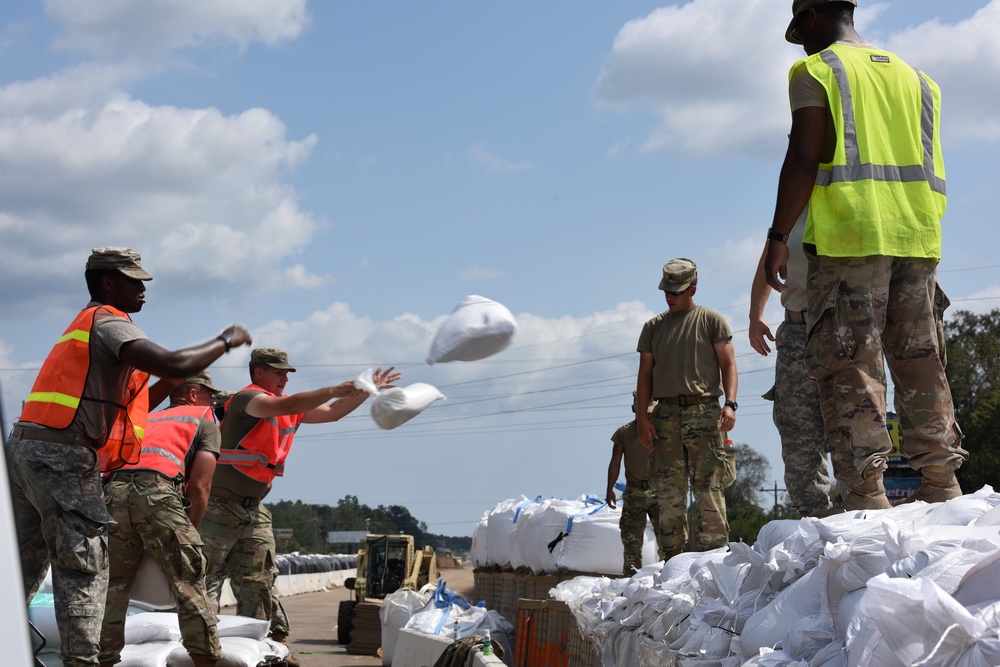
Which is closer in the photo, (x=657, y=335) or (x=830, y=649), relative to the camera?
(x=830, y=649)

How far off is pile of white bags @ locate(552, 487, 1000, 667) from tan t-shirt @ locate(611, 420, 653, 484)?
185 inches

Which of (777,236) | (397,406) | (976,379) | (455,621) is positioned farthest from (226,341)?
(976,379)

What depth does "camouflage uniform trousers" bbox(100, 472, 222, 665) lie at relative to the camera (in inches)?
208

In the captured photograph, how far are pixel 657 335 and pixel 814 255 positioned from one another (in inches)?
109

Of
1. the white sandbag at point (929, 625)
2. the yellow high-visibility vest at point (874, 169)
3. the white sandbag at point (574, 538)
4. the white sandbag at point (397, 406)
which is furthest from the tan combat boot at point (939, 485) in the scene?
the white sandbag at point (574, 538)

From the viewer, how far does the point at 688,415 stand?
21.1ft

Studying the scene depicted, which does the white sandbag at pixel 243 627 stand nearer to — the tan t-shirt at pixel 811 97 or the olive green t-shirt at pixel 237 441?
the olive green t-shirt at pixel 237 441

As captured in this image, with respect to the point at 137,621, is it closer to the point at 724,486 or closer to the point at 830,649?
the point at 724,486

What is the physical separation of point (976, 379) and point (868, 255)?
→ 4062 cm

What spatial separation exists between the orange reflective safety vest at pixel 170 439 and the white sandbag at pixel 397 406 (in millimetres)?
1103

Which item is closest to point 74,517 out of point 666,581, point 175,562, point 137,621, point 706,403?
point 175,562

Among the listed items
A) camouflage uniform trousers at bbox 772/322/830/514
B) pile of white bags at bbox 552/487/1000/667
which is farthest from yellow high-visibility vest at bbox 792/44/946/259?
pile of white bags at bbox 552/487/1000/667

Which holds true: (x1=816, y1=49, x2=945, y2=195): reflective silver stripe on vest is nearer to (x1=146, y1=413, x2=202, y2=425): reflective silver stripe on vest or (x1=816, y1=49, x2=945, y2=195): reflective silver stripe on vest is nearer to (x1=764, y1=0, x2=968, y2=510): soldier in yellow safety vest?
(x1=764, y1=0, x2=968, y2=510): soldier in yellow safety vest

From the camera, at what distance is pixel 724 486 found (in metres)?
6.32
